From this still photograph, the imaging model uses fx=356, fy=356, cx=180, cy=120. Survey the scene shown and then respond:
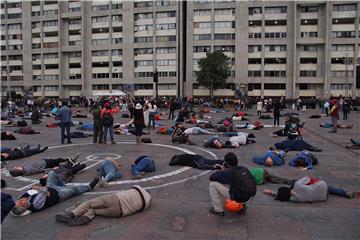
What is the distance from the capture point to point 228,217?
19.9 feet

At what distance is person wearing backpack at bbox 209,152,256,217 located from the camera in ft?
19.4

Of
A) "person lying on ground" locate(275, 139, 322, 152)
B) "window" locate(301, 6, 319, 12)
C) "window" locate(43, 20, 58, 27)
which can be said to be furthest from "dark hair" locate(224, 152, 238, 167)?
"window" locate(43, 20, 58, 27)

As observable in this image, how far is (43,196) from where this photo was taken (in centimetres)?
648

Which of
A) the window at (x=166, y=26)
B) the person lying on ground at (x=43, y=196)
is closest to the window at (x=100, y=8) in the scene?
the window at (x=166, y=26)

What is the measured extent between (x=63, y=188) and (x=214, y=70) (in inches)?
2424

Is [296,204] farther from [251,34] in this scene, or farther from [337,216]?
[251,34]

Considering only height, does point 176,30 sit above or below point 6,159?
above

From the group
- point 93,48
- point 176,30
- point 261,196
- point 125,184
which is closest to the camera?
point 261,196

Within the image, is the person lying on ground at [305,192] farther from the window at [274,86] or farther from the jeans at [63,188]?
the window at [274,86]

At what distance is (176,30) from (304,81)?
28355 mm

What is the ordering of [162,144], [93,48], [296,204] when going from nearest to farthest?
[296,204] < [162,144] < [93,48]

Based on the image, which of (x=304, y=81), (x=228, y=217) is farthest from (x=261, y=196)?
(x=304, y=81)

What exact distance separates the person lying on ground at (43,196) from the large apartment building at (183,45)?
63977 mm

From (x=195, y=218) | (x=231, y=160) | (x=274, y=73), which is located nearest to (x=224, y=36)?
(x=274, y=73)
